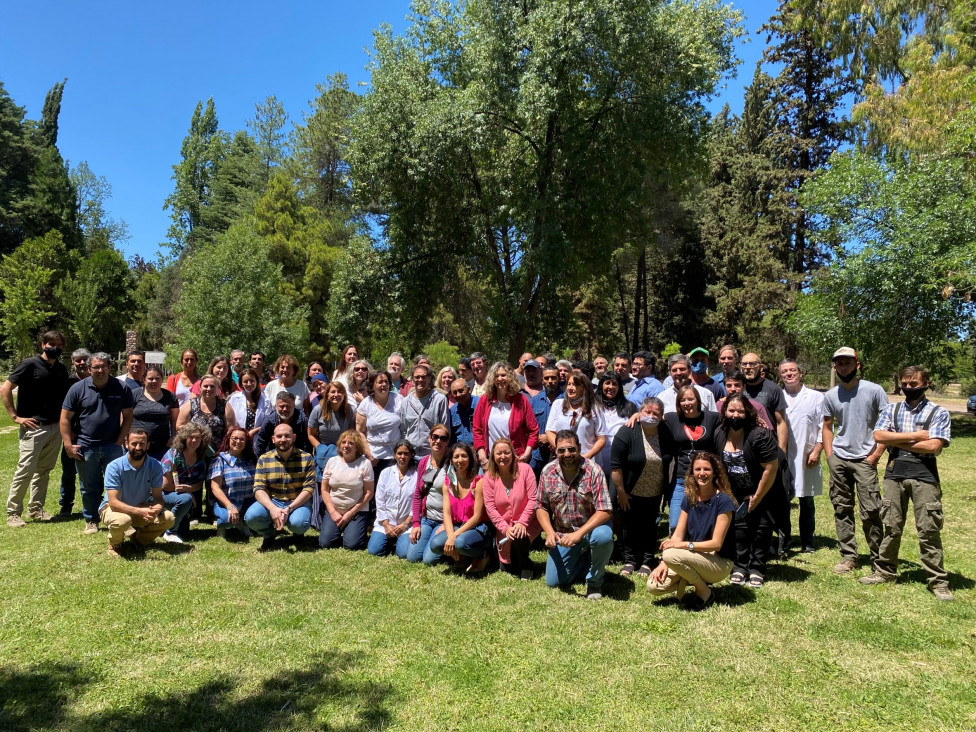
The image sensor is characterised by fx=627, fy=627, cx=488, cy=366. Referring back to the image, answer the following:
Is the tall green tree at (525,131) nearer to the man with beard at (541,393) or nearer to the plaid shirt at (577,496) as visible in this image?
the man with beard at (541,393)

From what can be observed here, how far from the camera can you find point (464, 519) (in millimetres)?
5641

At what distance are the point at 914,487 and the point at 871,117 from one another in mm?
17663

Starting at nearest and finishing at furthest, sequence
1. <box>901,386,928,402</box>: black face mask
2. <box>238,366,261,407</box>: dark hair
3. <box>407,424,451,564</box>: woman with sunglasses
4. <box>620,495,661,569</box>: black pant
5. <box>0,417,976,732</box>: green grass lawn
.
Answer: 1. <box>0,417,976,732</box>: green grass lawn
2. <box>901,386,928,402</box>: black face mask
3. <box>620,495,661,569</box>: black pant
4. <box>407,424,451,564</box>: woman with sunglasses
5. <box>238,366,261,407</box>: dark hair

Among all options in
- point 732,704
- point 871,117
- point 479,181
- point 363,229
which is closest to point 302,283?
point 363,229

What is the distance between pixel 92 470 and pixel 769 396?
6997 mm

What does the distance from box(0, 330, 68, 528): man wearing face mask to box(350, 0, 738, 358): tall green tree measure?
1111 cm

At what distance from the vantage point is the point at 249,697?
3.43m

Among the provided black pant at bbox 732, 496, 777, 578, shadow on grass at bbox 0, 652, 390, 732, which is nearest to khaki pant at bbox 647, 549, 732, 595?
black pant at bbox 732, 496, 777, 578

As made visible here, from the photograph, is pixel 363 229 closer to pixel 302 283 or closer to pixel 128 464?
pixel 302 283

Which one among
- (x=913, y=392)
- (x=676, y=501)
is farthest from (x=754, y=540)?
(x=913, y=392)

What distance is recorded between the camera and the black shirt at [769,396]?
6.13m

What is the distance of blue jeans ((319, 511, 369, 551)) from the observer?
6.20 m

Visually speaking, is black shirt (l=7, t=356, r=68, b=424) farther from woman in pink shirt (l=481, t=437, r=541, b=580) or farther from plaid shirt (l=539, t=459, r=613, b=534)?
plaid shirt (l=539, t=459, r=613, b=534)

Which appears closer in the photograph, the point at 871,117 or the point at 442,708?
the point at 442,708
